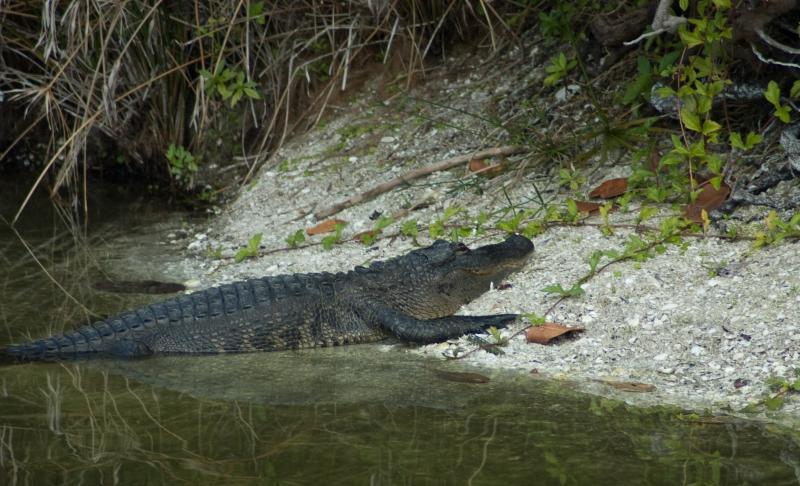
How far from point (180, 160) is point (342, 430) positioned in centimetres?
478

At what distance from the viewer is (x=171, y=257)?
662 cm

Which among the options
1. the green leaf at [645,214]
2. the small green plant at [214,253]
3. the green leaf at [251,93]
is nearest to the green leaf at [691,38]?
the green leaf at [645,214]

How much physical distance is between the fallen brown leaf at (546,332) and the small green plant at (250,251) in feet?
7.34

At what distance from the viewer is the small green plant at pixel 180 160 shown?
26.0 feet

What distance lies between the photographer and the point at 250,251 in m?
6.24

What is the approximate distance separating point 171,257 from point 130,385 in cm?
232

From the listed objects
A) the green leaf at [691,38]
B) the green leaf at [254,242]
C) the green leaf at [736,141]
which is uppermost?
the green leaf at [691,38]

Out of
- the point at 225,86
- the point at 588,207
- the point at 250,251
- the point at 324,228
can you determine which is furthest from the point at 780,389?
the point at 225,86

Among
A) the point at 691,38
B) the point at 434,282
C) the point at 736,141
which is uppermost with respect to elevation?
the point at 691,38

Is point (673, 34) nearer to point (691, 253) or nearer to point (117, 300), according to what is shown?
point (691, 253)

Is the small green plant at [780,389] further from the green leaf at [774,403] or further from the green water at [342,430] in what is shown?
the green water at [342,430]

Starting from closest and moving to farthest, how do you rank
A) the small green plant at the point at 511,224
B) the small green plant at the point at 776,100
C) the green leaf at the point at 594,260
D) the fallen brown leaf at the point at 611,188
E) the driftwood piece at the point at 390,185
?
the green leaf at the point at 594,260 → the small green plant at the point at 776,100 → the small green plant at the point at 511,224 → the fallen brown leaf at the point at 611,188 → the driftwood piece at the point at 390,185

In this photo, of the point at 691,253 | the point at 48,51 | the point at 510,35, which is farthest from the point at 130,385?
the point at 510,35

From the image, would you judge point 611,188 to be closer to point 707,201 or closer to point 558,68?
point 707,201
